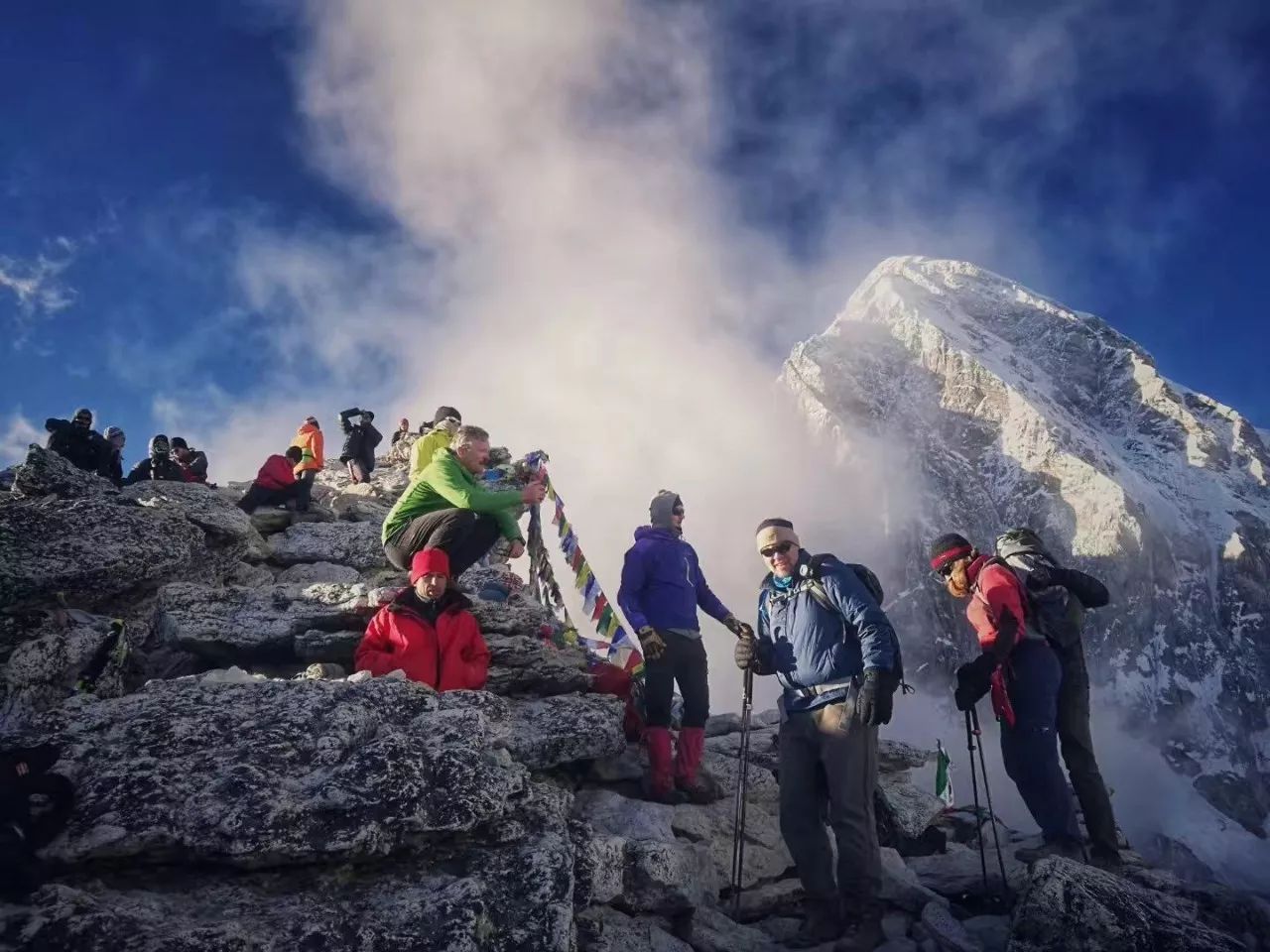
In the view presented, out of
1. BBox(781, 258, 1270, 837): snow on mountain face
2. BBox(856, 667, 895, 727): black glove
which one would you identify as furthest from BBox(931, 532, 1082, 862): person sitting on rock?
BBox(781, 258, 1270, 837): snow on mountain face

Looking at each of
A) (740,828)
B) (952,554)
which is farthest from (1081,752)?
(740,828)

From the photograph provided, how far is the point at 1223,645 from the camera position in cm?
14612

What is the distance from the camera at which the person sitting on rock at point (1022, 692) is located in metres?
6.11

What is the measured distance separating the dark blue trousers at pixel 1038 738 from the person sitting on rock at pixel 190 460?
19.0 metres

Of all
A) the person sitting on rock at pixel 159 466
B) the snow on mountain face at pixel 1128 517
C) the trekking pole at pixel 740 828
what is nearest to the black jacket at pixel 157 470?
the person sitting on rock at pixel 159 466

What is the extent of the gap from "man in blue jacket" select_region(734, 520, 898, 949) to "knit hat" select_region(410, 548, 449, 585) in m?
2.89

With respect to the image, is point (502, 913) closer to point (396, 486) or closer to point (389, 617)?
point (389, 617)

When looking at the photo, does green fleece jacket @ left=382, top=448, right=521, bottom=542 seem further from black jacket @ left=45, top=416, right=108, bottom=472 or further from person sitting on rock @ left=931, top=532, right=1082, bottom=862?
black jacket @ left=45, top=416, right=108, bottom=472

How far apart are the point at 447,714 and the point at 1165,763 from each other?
175m

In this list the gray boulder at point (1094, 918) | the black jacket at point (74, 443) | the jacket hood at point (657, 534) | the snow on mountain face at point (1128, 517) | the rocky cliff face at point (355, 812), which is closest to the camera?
the rocky cliff face at point (355, 812)

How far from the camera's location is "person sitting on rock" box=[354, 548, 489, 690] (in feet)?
19.8

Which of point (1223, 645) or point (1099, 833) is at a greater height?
point (1223, 645)

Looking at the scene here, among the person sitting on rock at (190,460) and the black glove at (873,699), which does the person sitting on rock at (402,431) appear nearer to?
the person sitting on rock at (190,460)

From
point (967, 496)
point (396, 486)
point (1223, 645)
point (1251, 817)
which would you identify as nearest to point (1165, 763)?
point (1251, 817)
